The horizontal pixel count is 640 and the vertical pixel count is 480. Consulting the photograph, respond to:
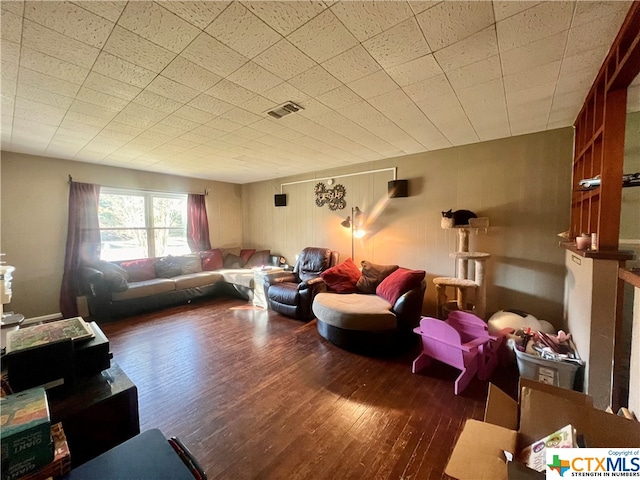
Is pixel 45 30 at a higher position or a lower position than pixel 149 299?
higher

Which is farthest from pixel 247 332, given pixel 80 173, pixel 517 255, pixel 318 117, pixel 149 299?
pixel 80 173

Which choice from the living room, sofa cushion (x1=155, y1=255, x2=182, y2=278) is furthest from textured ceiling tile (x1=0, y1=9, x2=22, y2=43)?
sofa cushion (x1=155, y1=255, x2=182, y2=278)

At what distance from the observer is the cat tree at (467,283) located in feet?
9.25

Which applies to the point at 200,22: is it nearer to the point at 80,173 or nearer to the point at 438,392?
the point at 438,392

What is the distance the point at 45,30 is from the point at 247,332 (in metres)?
3.01

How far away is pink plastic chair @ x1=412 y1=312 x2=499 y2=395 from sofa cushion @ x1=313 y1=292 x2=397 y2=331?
1.20 feet

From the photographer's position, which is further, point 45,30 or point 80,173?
point 80,173

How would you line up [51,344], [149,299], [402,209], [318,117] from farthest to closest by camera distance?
[149,299] < [402,209] < [318,117] < [51,344]

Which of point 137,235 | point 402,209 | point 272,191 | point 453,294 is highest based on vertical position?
point 272,191

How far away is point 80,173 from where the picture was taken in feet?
13.0

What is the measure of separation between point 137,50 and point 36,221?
3.81m

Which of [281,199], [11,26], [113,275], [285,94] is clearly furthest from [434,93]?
[113,275]

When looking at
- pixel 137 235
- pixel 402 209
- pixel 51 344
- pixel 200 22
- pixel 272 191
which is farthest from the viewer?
pixel 272 191

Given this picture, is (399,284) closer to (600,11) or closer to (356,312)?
(356,312)
